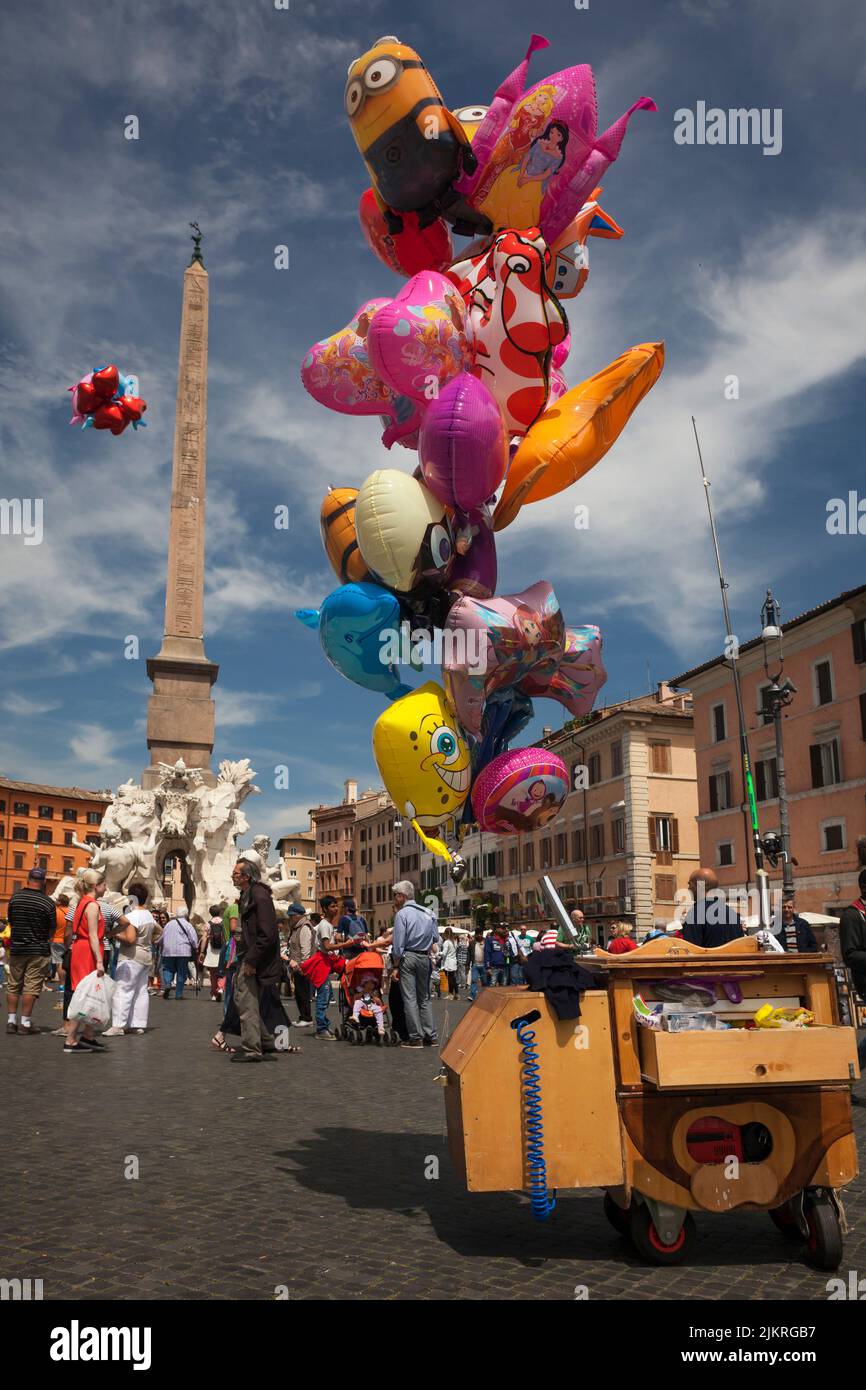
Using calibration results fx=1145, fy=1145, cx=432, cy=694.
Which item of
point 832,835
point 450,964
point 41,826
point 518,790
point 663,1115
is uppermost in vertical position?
point 41,826

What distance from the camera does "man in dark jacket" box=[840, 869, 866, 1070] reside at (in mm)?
8414

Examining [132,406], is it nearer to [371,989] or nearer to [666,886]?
[371,989]

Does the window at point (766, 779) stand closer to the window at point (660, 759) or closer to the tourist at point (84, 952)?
the window at point (660, 759)

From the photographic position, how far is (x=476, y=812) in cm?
636

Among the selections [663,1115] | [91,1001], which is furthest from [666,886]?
[663,1115]

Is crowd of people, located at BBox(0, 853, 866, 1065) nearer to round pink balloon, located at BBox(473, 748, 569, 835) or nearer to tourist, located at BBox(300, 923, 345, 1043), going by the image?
tourist, located at BBox(300, 923, 345, 1043)

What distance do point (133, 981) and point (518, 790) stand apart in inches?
385

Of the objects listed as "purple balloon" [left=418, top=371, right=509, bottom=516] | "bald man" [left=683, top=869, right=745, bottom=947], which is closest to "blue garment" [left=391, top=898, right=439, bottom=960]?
"bald man" [left=683, top=869, right=745, bottom=947]

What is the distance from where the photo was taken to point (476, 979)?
92.5 ft

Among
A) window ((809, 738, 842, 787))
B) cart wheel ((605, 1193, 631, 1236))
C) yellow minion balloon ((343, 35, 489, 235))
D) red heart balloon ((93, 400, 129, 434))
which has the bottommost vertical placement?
cart wheel ((605, 1193, 631, 1236))

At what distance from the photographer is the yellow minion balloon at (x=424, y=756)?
5953 mm

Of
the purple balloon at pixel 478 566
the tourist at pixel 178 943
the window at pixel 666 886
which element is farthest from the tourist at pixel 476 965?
the purple balloon at pixel 478 566

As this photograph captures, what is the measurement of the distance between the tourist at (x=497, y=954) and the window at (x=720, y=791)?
1852cm

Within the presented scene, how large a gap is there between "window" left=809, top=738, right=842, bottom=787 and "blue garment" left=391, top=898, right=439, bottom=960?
2497 centimetres
